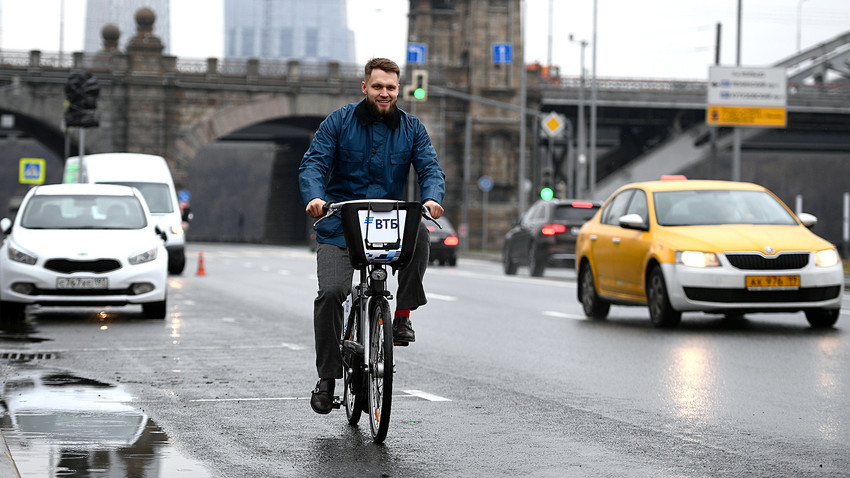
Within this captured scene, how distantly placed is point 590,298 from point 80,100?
16215mm

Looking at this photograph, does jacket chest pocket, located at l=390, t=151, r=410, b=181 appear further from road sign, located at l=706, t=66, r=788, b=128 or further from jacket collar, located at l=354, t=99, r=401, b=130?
road sign, located at l=706, t=66, r=788, b=128

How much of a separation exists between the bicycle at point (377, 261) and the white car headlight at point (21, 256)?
339 inches

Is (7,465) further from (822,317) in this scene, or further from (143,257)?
(822,317)

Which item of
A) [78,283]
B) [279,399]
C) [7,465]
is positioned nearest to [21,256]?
[78,283]

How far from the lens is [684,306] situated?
13469 millimetres

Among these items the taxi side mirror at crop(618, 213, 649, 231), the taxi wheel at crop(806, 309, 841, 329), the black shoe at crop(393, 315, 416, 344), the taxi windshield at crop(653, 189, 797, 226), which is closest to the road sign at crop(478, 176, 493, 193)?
the taxi windshield at crop(653, 189, 797, 226)

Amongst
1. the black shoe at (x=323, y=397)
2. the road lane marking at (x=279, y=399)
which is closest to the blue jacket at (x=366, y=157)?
the black shoe at (x=323, y=397)

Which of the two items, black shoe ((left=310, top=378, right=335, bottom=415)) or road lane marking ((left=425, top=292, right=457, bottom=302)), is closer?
black shoe ((left=310, top=378, right=335, bottom=415))

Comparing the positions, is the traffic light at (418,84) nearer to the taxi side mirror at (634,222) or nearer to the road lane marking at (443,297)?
the road lane marking at (443,297)

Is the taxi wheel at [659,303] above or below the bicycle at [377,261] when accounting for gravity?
below

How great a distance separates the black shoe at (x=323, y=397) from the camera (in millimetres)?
7125

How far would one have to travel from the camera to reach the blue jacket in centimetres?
702

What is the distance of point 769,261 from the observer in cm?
1313

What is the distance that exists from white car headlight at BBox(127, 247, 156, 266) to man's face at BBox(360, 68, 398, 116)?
8484 millimetres
